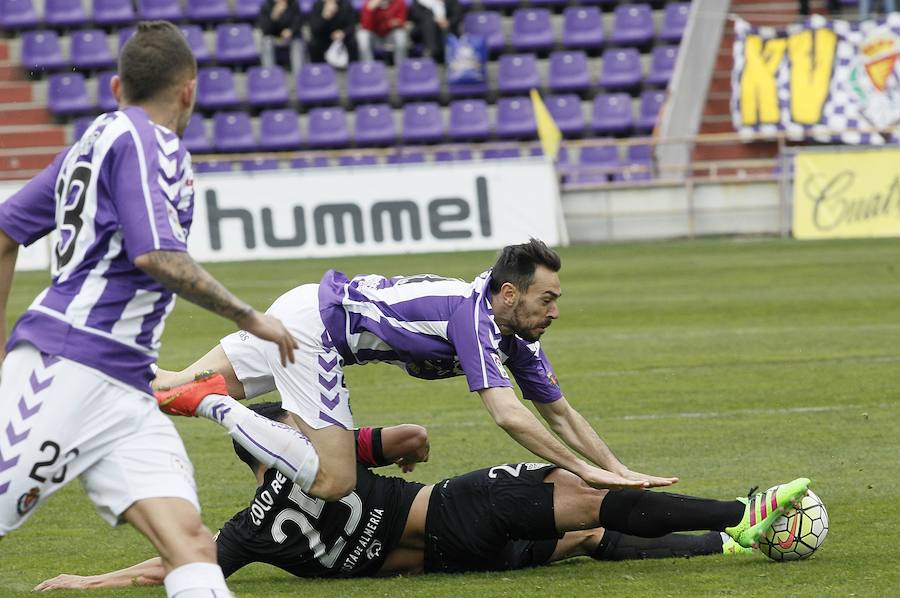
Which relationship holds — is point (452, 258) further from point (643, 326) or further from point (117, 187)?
point (117, 187)

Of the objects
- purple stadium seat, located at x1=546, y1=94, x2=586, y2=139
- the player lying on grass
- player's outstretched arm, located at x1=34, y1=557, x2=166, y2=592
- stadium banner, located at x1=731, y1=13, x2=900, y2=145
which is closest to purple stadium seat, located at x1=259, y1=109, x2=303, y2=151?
purple stadium seat, located at x1=546, y1=94, x2=586, y2=139

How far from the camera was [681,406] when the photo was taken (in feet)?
31.1

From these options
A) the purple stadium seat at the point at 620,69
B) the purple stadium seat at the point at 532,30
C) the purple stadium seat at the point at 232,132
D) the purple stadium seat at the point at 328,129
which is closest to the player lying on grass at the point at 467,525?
the purple stadium seat at the point at 328,129

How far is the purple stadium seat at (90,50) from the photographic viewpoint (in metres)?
25.1

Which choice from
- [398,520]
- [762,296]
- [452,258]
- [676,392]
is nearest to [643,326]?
[762,296]

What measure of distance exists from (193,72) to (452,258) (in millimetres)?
14135

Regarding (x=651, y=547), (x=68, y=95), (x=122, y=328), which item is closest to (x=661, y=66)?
(x=68, y=95)

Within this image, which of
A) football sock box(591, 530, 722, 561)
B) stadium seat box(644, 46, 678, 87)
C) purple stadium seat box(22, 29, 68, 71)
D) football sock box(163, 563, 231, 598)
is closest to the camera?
football sock box(163, 563, 231, 598)

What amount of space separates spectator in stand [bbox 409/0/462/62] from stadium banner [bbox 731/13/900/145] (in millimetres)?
4673

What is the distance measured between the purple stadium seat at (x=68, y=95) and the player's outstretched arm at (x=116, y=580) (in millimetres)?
20116

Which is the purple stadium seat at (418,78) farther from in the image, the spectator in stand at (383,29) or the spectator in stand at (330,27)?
the spectator in stand at (330,27)

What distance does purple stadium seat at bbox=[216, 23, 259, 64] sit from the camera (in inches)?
985

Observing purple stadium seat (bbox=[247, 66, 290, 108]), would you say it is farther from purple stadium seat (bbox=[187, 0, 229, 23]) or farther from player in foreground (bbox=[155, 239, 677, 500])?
player in foreground (bbox=[155, 239, 677, 500])

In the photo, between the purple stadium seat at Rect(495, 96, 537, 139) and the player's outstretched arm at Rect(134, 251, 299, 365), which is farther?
the purple stadium seat at Rect(495, 96, 537, 139)
